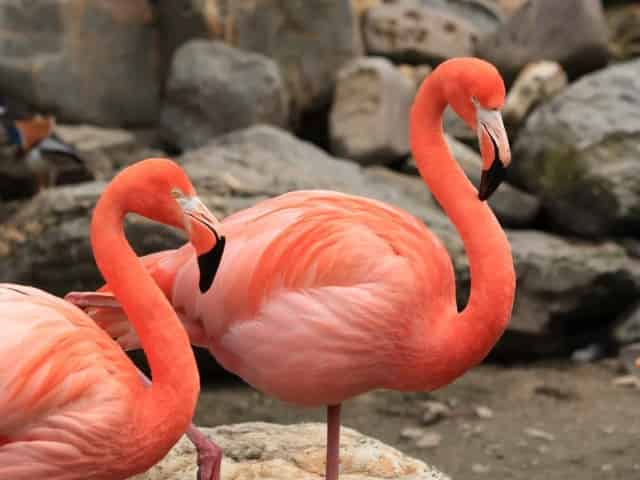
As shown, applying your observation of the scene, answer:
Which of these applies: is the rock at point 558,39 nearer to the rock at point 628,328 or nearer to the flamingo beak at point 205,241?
the rock at point 628,328

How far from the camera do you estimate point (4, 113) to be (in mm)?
7473

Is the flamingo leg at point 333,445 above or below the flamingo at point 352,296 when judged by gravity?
below

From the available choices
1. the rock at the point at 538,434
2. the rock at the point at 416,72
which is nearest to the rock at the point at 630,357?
the rock at the point at 538,434

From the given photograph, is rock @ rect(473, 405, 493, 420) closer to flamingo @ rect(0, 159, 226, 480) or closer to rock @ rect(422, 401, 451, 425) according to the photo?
rock @ rect(422, 401, 451, 425)

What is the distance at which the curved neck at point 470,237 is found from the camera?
9.62 feet

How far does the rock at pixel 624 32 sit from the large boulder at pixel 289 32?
2397 mm

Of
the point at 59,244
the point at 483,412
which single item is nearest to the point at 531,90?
the point at 483,412

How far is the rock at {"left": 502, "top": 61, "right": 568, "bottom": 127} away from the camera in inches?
284

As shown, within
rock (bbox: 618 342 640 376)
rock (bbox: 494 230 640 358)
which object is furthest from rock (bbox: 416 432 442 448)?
rock (bbox: 618 342 640 376)

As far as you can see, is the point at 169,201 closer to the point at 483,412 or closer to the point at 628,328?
the point at 483,412

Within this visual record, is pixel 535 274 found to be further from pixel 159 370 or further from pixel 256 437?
pixel 159 370

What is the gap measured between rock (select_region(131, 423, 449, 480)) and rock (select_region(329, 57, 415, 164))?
12.9 feet

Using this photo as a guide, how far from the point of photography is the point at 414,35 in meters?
8.57

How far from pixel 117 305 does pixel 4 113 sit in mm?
4942
